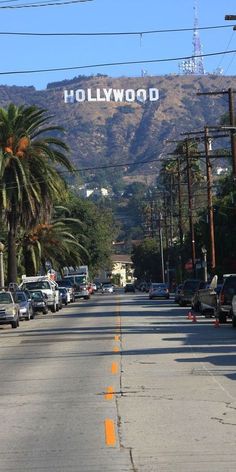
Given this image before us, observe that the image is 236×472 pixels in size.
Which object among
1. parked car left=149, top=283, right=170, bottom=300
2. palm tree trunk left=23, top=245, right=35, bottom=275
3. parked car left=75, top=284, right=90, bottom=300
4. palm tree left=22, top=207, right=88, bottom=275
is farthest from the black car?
parked car left=75, top=284, right=90, bottom=300

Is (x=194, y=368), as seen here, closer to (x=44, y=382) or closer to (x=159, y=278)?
(x=44, y=382)

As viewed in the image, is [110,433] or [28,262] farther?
[28,262]

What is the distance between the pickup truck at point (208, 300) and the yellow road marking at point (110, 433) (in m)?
25.1

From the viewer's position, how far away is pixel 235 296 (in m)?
33.2

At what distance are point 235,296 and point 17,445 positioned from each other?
2253 cm

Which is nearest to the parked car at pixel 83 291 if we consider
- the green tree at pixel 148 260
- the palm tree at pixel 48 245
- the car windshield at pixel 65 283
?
the car windshield at pixel 65 283

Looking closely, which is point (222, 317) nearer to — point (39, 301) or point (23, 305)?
point (23, 305)

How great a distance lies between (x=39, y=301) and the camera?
55344mm

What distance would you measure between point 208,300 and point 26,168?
14.5 m

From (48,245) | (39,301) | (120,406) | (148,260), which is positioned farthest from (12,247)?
(148,260)

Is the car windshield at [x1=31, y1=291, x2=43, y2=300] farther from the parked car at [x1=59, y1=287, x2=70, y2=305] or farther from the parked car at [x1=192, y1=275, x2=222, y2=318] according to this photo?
the parked car at [x1=59, y1=287, x2=70, y2=305]

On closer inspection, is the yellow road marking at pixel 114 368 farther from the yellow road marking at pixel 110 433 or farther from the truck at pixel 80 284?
the truck at pixel 80 284

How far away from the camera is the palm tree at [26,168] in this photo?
51125mm

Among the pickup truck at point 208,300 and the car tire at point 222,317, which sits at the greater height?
the pickup truck at point 208,300
